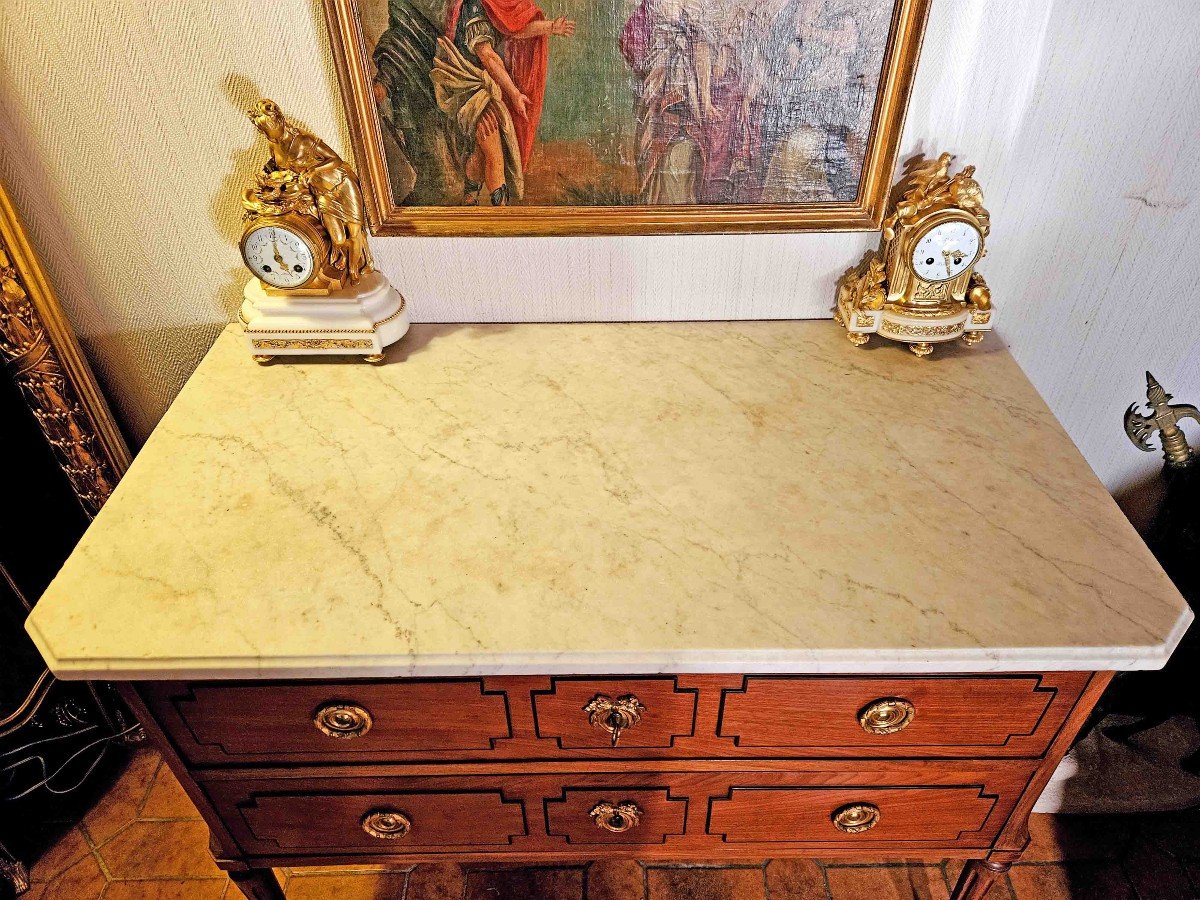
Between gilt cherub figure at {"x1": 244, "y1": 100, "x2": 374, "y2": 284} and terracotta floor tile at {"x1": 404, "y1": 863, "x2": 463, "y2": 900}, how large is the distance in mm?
1284

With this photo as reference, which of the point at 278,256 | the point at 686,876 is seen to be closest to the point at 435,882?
the point at 686,876

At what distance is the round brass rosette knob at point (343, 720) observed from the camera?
3.41 ft

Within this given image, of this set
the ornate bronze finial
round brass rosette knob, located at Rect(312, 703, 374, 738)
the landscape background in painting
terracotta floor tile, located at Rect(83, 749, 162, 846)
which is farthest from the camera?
terracotta floor tile, located at Rect(83, 749, 162, 846)

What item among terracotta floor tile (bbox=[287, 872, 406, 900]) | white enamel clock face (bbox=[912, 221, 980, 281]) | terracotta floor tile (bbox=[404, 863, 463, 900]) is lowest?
terracotta floor tile (bbox=[404, 863, 463, 900])

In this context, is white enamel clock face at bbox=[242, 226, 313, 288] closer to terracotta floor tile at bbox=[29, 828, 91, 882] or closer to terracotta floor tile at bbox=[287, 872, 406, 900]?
terracotta floor tile at bbox=[287, 872, 406, 900]

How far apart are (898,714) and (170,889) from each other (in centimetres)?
155

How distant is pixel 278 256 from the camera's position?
1222 millimetres

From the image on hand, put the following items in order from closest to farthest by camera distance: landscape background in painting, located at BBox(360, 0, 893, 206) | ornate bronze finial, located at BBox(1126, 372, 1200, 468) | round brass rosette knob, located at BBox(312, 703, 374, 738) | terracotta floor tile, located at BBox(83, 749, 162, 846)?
round brass rosette knob, located at BBox(312, 703, 374, 738), landscape background in painting, located at BBox(360, 0, 893, 206), ornate bronze finial, located at BBox(1126, 372, 1200, 468), terracotta floor tile, located at BBox(83, 749, 162, 846)

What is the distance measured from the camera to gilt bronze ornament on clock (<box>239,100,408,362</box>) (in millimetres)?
1199

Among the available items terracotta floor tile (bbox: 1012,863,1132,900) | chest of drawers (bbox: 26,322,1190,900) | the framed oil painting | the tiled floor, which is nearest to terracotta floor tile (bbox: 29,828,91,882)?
the tiled floor

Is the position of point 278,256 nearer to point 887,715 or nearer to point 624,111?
point 624,111

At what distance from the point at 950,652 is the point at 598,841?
0.65 m

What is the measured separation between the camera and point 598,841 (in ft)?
4.14

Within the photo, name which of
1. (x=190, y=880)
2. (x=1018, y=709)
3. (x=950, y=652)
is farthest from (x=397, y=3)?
(x=190, y=880)
